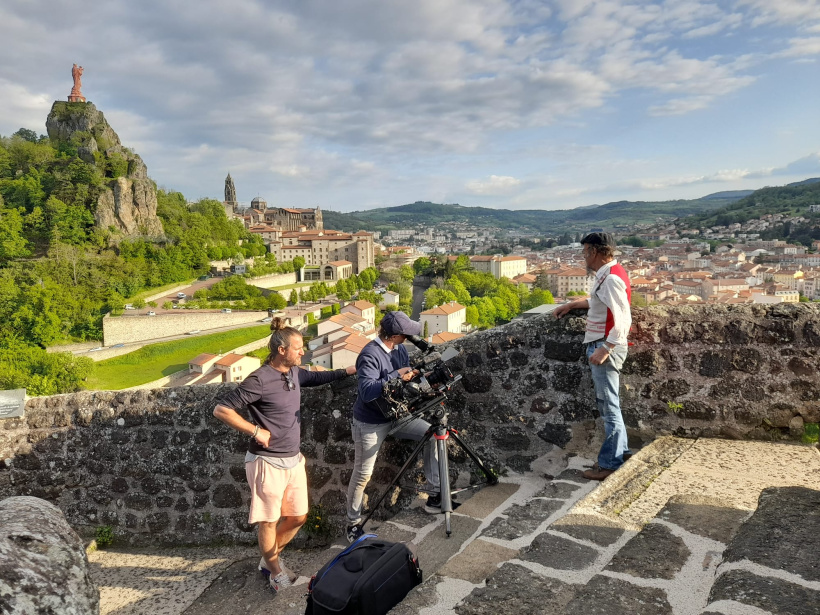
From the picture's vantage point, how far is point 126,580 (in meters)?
3.17

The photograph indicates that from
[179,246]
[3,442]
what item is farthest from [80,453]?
[179,246]

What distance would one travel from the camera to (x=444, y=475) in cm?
277

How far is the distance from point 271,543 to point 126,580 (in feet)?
3.69

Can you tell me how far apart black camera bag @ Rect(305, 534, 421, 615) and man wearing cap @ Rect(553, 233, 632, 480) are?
1413 mm

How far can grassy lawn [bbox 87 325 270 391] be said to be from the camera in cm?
Answer: 3619

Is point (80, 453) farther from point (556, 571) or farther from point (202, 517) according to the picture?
point (556, 571)

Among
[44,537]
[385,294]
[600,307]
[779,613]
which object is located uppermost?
[600,307]

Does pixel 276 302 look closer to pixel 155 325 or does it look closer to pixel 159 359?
pixel 155 325

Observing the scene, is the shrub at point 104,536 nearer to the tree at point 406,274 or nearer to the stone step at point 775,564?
the stone step at point 775,564

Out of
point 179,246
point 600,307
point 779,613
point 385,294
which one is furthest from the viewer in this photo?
point 385,294

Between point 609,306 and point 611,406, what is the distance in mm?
577

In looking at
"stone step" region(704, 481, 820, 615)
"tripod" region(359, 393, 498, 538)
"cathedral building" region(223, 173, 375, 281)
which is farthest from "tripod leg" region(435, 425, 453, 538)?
"cathedral building" region(223, 173, 375, 281)

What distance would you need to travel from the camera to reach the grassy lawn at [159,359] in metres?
36.2

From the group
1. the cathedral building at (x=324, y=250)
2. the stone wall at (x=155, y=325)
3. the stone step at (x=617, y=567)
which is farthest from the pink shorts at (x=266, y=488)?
the cathedral building at (x=324, y=250)
